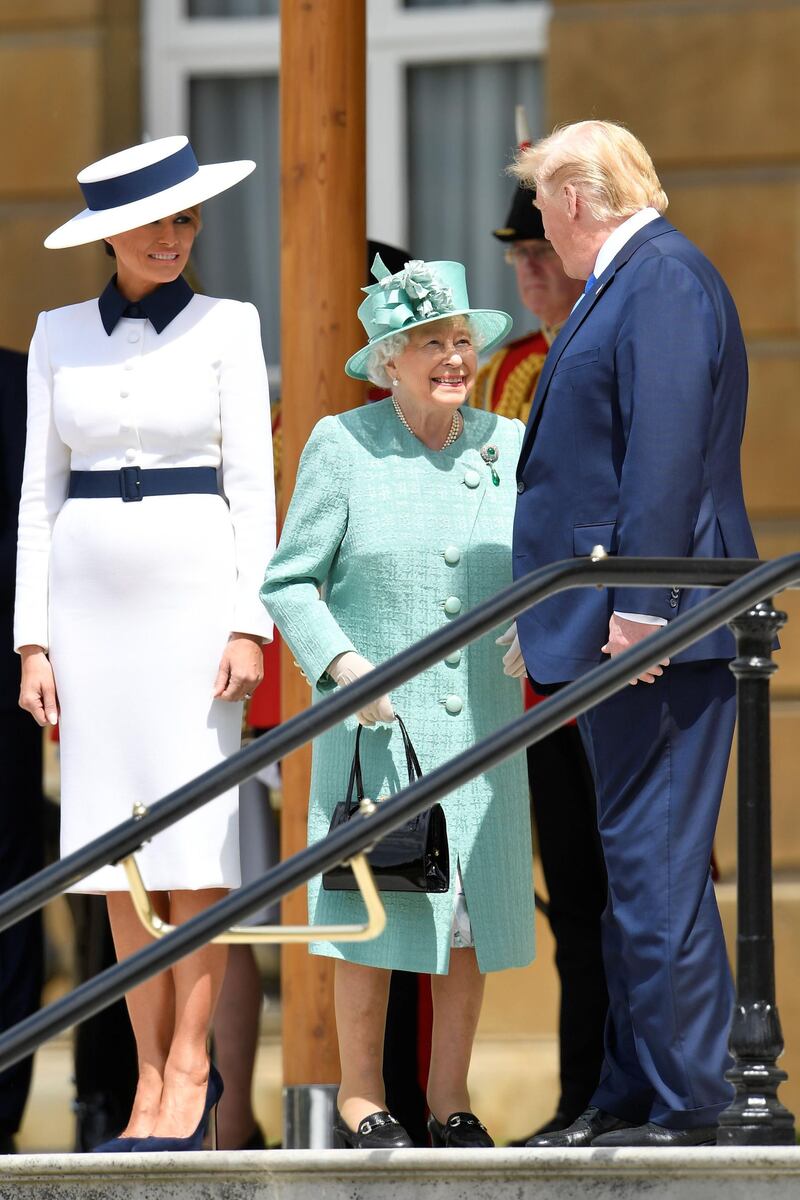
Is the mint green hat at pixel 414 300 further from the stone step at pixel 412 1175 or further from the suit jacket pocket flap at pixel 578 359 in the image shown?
the stone step at pixel 412 1175

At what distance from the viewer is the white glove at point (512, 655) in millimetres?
3820

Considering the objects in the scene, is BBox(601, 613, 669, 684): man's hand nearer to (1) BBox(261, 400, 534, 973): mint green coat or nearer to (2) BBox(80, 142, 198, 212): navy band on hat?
(1) BBox(261, 400, 534, 973): mint green coat

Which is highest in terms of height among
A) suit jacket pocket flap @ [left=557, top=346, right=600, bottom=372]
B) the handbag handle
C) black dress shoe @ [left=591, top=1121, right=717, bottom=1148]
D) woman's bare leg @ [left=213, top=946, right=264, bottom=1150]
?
suit jacket pocket flap @ [left=557, top=346, right=600, bottom=372]

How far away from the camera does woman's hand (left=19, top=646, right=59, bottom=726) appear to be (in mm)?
3967

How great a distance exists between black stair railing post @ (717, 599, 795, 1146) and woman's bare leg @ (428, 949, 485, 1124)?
0.70m

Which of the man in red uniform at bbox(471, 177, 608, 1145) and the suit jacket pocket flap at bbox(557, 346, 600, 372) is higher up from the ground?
the suit jacket pocket flap at bbox(557, 346, 600, 372)

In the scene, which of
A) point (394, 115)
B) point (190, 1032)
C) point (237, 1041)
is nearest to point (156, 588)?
point (190, 1032)

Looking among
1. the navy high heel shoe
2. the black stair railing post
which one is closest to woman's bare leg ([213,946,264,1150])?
the navy high heel shoe

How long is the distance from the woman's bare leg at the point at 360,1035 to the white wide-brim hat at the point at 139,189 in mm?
1463

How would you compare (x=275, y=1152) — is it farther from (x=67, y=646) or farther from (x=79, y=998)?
(x=67, y=646)

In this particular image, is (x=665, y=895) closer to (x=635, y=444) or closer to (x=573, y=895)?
(x=635, y=444)

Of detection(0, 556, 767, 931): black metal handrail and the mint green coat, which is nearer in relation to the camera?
detection(0, 556, 767, 931): black metal handrail

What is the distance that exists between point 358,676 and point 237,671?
28cm

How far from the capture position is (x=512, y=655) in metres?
3.82
